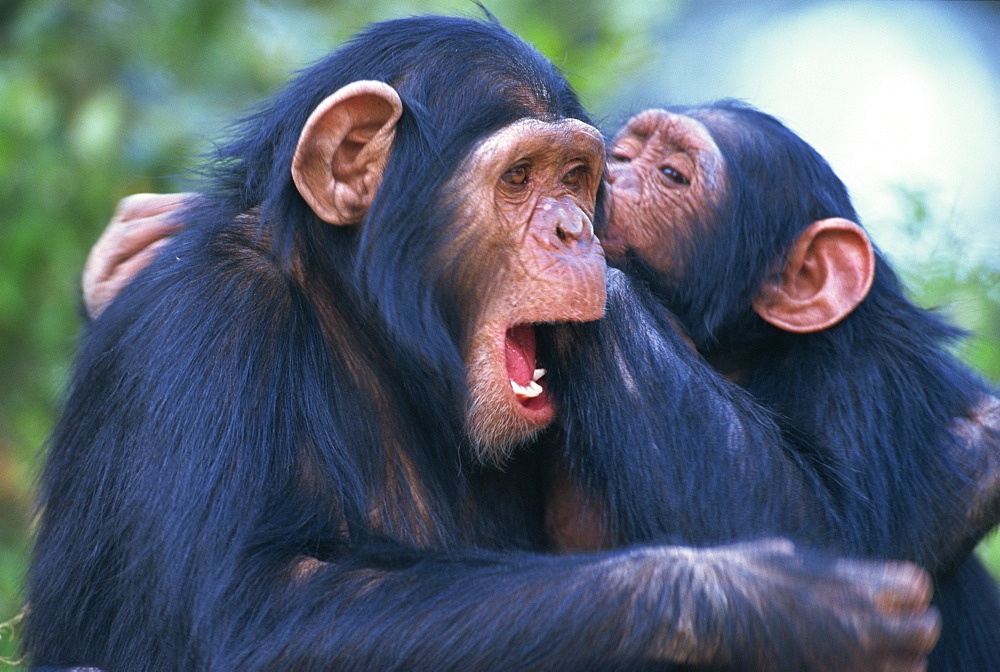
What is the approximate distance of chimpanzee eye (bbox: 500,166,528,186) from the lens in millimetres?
3920

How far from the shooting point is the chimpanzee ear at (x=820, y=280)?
450cm

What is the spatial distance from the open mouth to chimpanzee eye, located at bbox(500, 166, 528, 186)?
483 millimetres

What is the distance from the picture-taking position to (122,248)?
5062 millimetres

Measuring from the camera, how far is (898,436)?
4.26 m

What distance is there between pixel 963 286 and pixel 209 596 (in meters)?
4.93

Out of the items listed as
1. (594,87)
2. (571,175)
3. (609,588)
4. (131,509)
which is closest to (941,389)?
(571,175)

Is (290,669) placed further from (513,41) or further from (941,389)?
(941,389)

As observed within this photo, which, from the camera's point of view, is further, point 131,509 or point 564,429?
point 564,429

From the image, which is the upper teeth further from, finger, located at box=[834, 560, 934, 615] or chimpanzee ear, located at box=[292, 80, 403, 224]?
finger, located at box=[834, 560, 934, 615]

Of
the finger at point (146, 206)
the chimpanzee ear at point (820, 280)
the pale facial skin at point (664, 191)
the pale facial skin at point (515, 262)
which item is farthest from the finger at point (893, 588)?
the finger at point (146, 206)

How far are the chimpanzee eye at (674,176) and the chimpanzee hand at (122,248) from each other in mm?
1992

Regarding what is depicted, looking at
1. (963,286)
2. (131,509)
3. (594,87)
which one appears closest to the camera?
(131,509)

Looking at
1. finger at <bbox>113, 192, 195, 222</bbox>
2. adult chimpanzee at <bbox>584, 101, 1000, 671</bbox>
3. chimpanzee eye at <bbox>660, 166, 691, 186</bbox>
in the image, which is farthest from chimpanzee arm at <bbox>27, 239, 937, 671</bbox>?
chimpanzee eye at <bbox>660, 166, 691, 186</bbox>

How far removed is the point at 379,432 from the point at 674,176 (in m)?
1.76
